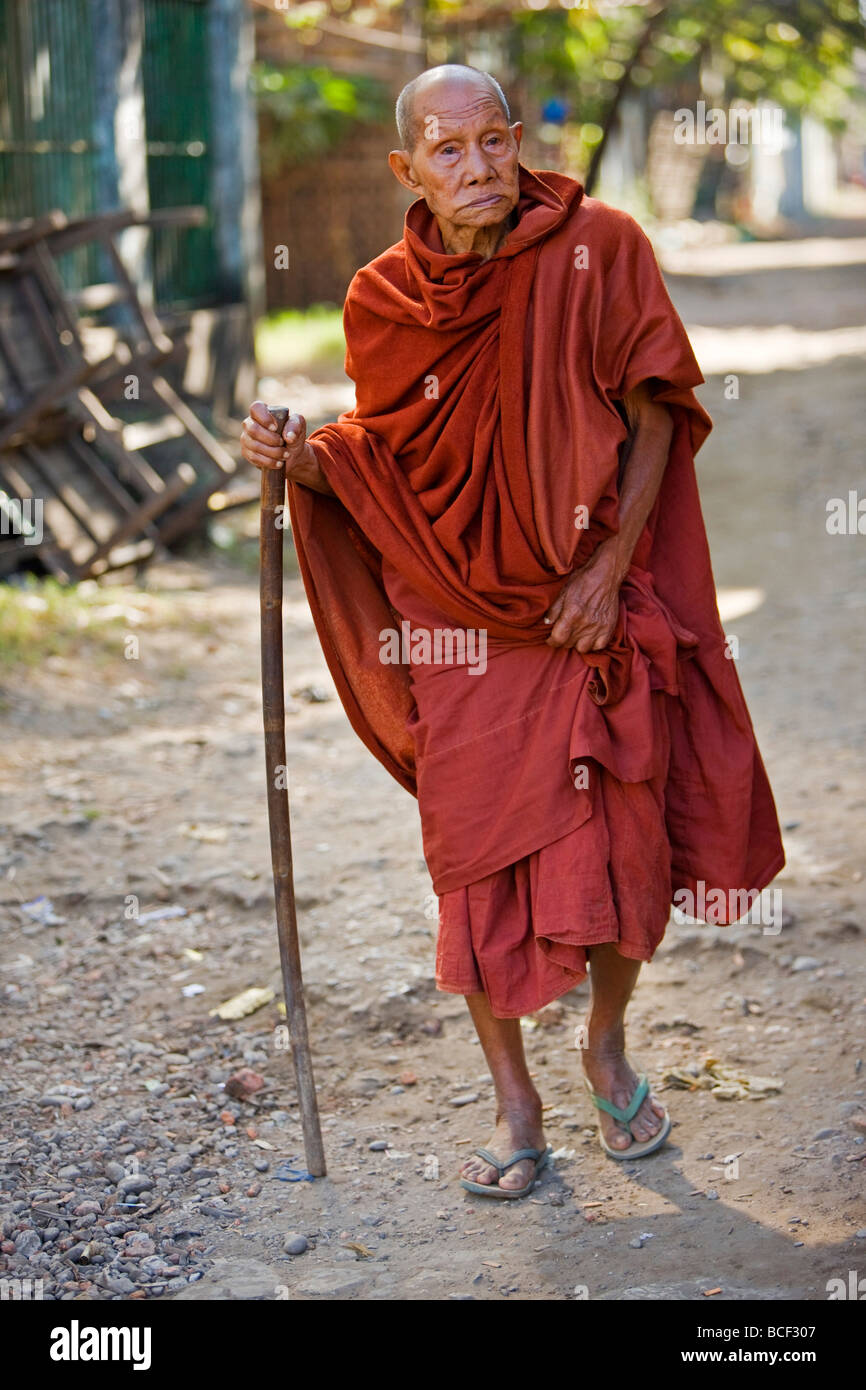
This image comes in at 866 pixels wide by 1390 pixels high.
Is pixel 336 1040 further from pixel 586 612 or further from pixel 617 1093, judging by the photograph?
pixel 586 612

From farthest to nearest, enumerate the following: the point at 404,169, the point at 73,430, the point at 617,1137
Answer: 1. the point at 73,430
2. the point at 617,1137
3. the point at 404,169

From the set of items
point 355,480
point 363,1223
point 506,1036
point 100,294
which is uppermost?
point 100,294

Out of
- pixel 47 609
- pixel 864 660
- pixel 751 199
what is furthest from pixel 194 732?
pixel 751 199

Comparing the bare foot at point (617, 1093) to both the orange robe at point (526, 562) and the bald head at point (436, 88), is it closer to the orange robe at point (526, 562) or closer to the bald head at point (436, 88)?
the orange robe at point (526, 562)

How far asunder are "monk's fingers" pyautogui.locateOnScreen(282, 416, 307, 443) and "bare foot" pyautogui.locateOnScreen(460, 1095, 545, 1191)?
1.45 m

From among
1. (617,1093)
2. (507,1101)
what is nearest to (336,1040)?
(507,1101)

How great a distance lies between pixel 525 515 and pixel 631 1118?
131 centimetres

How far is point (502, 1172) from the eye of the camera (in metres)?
2.99

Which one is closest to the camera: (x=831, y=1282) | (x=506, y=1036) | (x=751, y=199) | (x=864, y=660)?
(x=831, y=1282)

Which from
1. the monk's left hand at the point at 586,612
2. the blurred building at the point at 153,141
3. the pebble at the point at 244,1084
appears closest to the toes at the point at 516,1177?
the pebble at the point at 244,1084

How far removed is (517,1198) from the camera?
117 inches

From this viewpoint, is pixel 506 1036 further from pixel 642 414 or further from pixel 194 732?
pixel 194 732

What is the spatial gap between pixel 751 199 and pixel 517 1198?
33526mm

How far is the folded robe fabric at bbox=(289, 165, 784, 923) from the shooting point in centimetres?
279
